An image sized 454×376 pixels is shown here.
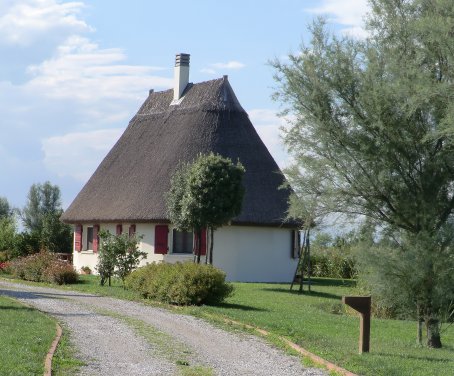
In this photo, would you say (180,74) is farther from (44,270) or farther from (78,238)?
(44,270)

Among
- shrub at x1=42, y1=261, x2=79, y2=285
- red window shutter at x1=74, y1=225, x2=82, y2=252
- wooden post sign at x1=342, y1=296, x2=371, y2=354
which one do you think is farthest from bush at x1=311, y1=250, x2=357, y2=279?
wooden post sign at x1=342, y1=296, x2=371, y2=354

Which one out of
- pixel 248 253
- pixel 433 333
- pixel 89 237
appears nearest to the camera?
pixel 433 333

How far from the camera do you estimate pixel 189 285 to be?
71.6 feet

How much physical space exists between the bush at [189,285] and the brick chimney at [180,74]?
64.8 feet

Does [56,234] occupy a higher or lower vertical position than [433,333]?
higher

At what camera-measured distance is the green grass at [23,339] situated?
11039 mm

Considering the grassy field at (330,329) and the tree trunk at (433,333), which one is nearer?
the grassy field at (330,329)

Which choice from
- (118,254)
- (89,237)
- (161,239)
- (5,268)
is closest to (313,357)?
(118,254)

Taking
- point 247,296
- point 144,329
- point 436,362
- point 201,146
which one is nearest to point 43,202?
point 201,146

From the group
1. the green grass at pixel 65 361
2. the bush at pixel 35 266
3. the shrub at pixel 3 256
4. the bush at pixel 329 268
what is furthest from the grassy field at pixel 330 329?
the bush at pixel 329 268

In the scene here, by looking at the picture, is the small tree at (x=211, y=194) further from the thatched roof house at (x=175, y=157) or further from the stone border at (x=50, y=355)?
the stone border at (x=50, y=355)

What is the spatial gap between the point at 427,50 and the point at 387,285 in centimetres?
436

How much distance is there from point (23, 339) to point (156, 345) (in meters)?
2.17

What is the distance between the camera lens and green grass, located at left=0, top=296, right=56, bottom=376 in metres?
11.0
